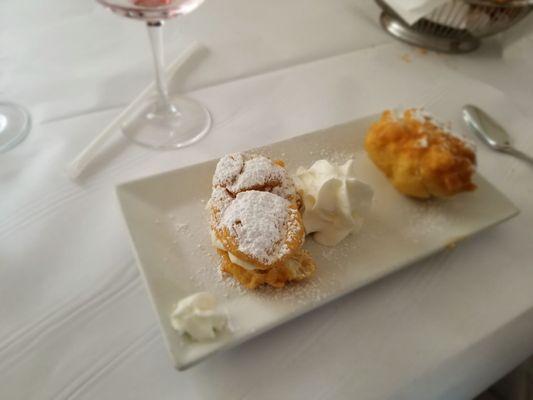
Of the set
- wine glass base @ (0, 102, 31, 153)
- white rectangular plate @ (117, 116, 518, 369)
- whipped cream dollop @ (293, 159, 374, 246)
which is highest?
whipped cream dollop @ (293, 159, 374, 246)

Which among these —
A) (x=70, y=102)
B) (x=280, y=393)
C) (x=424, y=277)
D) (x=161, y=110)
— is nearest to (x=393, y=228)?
(x=424, y=277)

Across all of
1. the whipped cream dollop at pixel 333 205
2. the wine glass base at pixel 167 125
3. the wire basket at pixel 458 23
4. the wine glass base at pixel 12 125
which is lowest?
the wine glass base at pixel 12 125

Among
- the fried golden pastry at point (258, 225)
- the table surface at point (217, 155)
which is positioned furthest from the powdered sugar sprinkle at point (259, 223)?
the table surface at point (217, 155)

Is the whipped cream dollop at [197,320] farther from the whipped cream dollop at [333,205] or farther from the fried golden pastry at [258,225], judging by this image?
the whipped cream dollop at [333,205]

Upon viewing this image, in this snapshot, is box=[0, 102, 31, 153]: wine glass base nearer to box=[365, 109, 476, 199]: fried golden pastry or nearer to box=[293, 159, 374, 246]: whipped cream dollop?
box=[293, 159, 374, 246]: whipped cream dollop

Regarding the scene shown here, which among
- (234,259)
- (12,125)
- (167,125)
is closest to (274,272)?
(234,259)

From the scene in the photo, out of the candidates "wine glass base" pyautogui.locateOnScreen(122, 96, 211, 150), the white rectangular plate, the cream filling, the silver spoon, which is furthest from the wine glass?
the silver spoon
